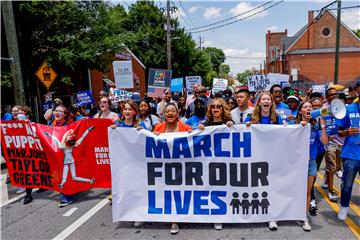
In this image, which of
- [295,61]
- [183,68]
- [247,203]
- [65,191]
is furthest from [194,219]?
[295,61]

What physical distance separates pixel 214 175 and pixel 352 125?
1.87m

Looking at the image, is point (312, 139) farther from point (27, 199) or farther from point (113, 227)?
point (27, 199)

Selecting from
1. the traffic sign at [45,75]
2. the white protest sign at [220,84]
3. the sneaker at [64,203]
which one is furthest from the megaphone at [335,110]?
the white protest sign at [220,84]

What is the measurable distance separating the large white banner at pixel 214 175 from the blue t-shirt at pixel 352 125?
0.60 metres

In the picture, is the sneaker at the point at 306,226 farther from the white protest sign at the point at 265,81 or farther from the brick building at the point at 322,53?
the brick building at the point at 322,53

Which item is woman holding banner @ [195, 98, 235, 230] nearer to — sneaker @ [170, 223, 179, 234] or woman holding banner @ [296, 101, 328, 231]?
woman holding banner @ [296, 101, 328, 231]

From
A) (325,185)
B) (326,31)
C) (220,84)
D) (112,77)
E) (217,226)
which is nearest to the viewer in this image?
(217,226)

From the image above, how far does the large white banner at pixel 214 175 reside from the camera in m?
3.89

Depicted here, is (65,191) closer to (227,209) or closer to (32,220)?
(32,220)

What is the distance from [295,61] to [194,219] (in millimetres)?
44124

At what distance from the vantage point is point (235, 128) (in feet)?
12.9

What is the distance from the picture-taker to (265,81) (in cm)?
1102

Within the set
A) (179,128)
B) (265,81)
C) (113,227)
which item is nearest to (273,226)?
(179,128)

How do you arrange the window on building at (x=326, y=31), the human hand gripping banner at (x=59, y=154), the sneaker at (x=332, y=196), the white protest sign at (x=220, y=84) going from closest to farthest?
the sneaker at (x=332, y=196), the human hand gripping banner at (x=59, y=154), the white protest sign at (x=220, y=84), the window on building at (x=326, y=31)
